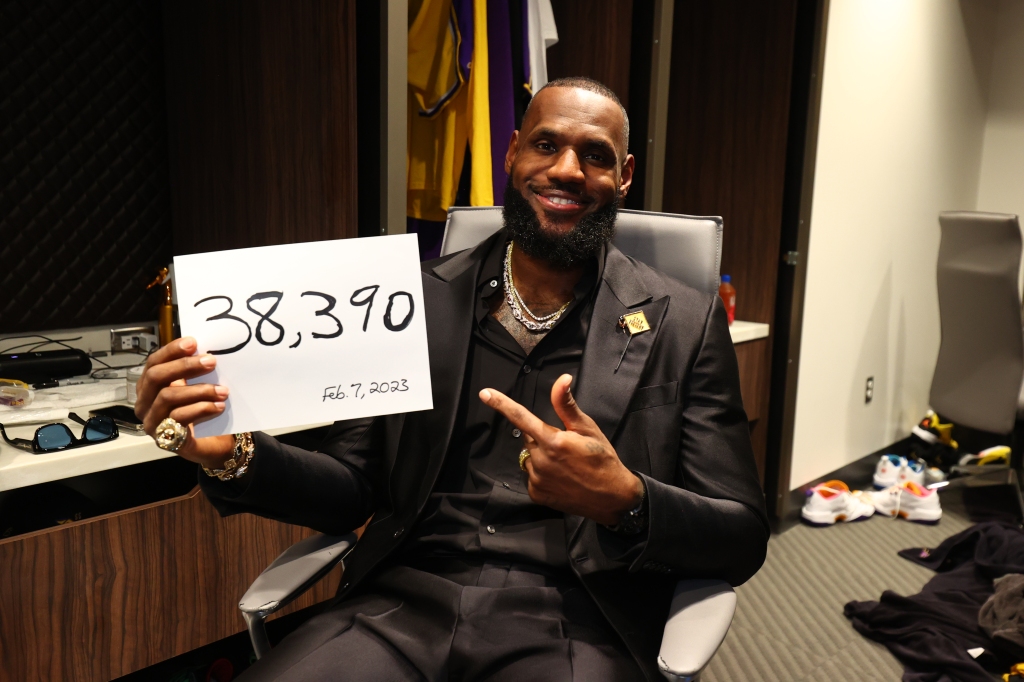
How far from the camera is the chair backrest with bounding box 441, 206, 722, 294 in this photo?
145cm

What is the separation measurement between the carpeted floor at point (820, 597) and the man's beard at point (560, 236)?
1.23 m

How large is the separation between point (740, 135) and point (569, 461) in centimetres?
222

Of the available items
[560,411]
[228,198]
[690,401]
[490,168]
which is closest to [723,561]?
[690,401]

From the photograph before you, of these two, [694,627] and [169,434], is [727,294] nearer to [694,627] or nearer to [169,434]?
[694,627]

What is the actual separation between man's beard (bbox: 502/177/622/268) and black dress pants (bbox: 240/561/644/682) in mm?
526

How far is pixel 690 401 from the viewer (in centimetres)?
127

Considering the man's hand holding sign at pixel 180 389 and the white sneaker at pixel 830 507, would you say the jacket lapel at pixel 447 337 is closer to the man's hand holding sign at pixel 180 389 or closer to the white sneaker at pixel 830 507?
the man's hand holding sign at pixel 180 389

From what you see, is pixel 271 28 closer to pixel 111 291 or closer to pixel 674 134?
pixel 111 291

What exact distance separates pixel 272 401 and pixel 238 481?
207mm

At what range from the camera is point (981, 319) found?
304 centimetres

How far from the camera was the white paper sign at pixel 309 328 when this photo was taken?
944 mm

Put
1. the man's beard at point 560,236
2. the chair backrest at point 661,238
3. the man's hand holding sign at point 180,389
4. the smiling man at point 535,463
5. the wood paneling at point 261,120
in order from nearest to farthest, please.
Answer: the man's hand holding sign at point 180,389 < the smiling man at point 535,463 < the man's beard at point 560,236 < the chair backrest at point 661,238 < the wood paneling at point 261,120

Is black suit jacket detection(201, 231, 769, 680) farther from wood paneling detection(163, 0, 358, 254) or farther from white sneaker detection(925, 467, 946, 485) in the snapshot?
white sneaker detection(925, 467, 946, 485)

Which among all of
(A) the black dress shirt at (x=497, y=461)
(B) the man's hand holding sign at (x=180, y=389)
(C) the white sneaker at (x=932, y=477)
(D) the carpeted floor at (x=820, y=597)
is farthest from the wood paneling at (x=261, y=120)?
(C) the white sneaker at (x=932, y=477)
